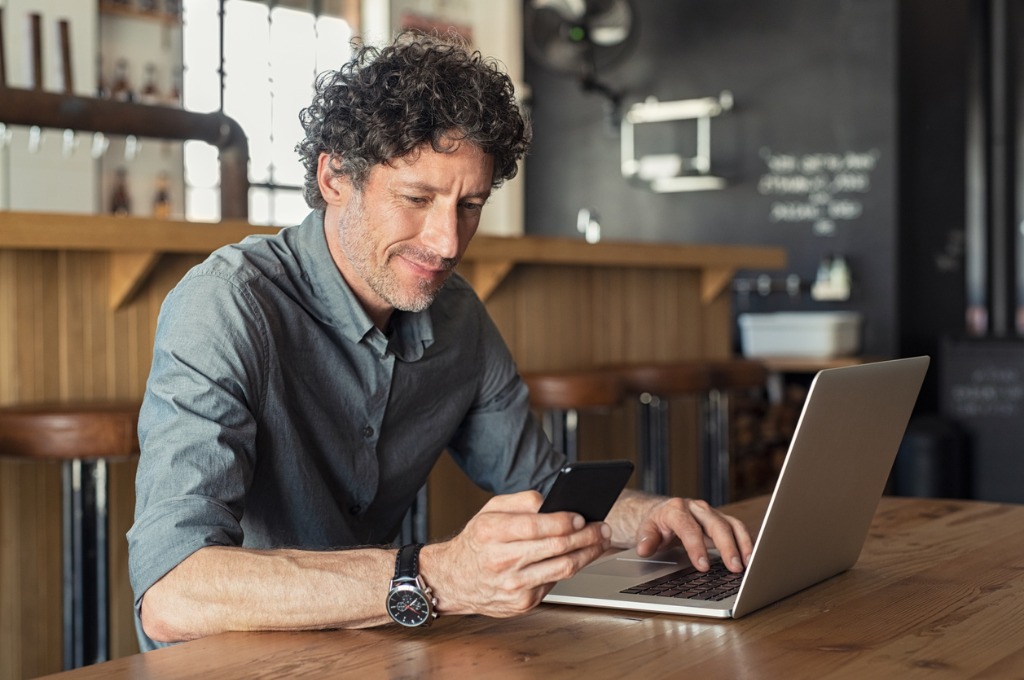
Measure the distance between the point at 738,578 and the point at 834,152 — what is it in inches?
190

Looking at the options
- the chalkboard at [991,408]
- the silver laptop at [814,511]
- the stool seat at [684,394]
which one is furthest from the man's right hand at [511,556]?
the chalkboard at [991,408]

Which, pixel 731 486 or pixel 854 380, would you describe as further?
pixel 731 486

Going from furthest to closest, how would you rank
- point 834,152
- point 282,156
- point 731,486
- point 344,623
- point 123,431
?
point 282,156 < point 834,152 < point 731,486 < point 123,431 < point 344,623

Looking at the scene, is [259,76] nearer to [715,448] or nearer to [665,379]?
[715,448]

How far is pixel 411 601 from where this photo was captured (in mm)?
1066

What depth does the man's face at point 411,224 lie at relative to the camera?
55.2 inches

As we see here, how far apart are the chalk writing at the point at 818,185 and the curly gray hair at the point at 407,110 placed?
4.39 meters

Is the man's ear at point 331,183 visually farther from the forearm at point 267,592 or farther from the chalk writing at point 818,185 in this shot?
the chalk writing at point 818,185

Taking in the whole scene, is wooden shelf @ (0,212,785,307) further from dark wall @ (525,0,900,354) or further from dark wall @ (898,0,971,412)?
dark wall @ (898,0,971,412)

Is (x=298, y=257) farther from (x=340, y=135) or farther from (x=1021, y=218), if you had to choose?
(x=1021, y=218)

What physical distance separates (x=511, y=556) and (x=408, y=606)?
12 centimetres

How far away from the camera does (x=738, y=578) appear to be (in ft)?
4.07

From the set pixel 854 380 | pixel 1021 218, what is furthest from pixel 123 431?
pixel 1021 218

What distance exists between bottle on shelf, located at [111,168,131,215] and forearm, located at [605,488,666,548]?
4.59 m
